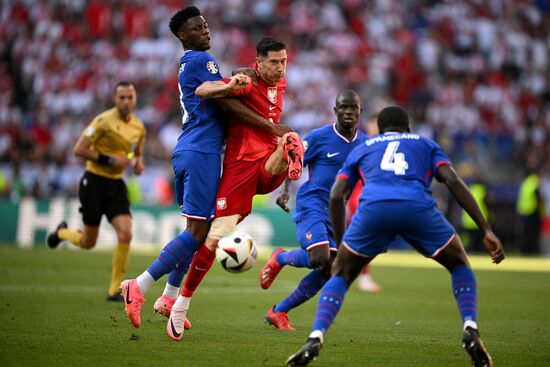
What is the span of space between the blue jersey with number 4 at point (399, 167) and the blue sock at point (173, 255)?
1937 mm

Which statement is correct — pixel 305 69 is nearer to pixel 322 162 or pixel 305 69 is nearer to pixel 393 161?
pixel 322 162

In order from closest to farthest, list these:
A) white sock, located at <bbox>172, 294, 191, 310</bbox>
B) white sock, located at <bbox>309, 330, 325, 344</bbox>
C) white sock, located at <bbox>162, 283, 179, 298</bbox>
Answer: white sock, located at <bbox>309, 330, 325, 344</bbox>, white sock, located at <bbox>172, 294, 191, 310</bbox>, white sock, located at <bbox>162, 283, 179, 298</bbox>

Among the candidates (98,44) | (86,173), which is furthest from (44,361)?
(98,44)

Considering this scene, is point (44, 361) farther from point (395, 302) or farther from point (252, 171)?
point (395, 302)

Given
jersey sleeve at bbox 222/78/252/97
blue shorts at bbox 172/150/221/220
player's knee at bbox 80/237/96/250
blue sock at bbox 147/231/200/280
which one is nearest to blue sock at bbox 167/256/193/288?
blue sock at bbox 147/231/200/280

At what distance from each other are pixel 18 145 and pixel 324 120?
9.02m

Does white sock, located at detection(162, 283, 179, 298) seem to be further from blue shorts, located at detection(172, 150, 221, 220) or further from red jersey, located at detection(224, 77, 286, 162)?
red jersey, located at detection(224, 77, 286, 162)

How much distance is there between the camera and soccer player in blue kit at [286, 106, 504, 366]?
675 cm

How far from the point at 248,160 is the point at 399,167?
2.07m

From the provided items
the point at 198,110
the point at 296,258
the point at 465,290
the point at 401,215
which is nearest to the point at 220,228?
the point at 198,110

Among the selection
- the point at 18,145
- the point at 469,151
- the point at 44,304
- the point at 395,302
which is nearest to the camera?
the point at 44,304

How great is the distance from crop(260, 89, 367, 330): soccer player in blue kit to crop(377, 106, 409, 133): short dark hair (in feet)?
8.16

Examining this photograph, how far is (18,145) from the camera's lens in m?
27.1

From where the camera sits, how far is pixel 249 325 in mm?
9688
